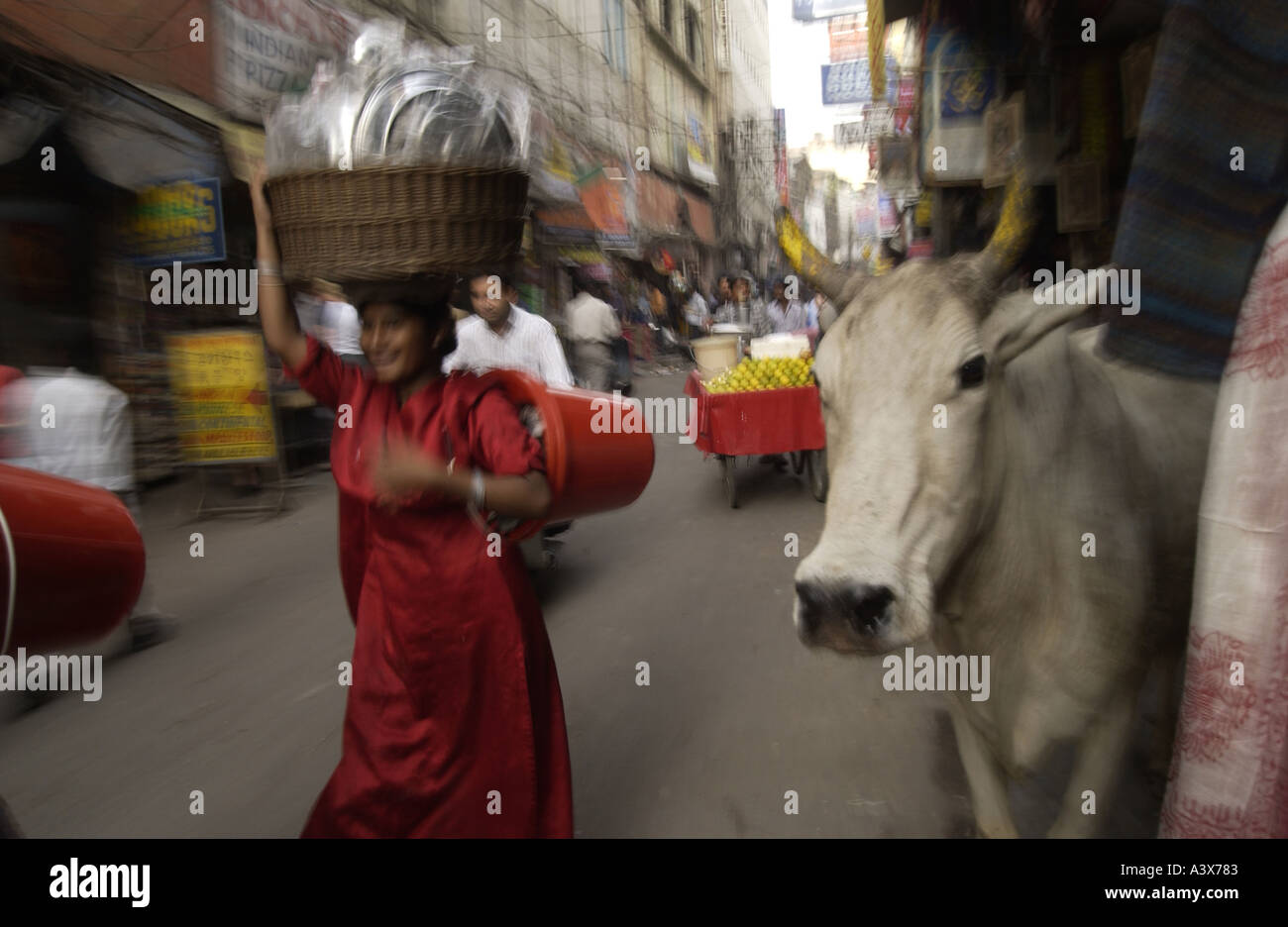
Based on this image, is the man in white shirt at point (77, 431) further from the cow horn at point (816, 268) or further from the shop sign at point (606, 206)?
the shop sign at point (606, 206)

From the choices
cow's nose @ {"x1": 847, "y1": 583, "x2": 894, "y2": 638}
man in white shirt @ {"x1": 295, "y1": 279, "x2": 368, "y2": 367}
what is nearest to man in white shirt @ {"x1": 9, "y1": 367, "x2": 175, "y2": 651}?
man in white shirt @ {"x1": 295, "y1": 279, "x2": 368, "y2": 367}

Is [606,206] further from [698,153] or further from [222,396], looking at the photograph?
[222,396]

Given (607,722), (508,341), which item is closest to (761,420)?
(508,341)

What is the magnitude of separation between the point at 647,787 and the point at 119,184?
7150 mm

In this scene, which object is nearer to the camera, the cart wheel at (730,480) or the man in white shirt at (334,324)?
the cart wheel at (730,480)

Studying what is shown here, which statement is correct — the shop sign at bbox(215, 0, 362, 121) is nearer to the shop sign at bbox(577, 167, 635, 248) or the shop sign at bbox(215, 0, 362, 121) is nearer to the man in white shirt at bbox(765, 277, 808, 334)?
the man in white shirt at bbox(765, 277, 808, 334)

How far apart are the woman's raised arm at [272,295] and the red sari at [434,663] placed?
0.18ft

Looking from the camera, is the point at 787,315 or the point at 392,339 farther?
the point at 787,315

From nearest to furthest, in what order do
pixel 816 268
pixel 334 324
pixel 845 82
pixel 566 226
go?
1. pixel 816 268
2. pixel 334 324
3. pixel 845 82
4. pixel 566 226

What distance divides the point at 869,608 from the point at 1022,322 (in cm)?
76

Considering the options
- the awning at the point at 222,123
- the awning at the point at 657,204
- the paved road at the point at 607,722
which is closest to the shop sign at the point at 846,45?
the awning at the point at 657,204

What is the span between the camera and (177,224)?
771 centimetres

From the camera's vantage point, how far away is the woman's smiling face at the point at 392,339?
189cm

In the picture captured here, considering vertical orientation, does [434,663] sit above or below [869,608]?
below
